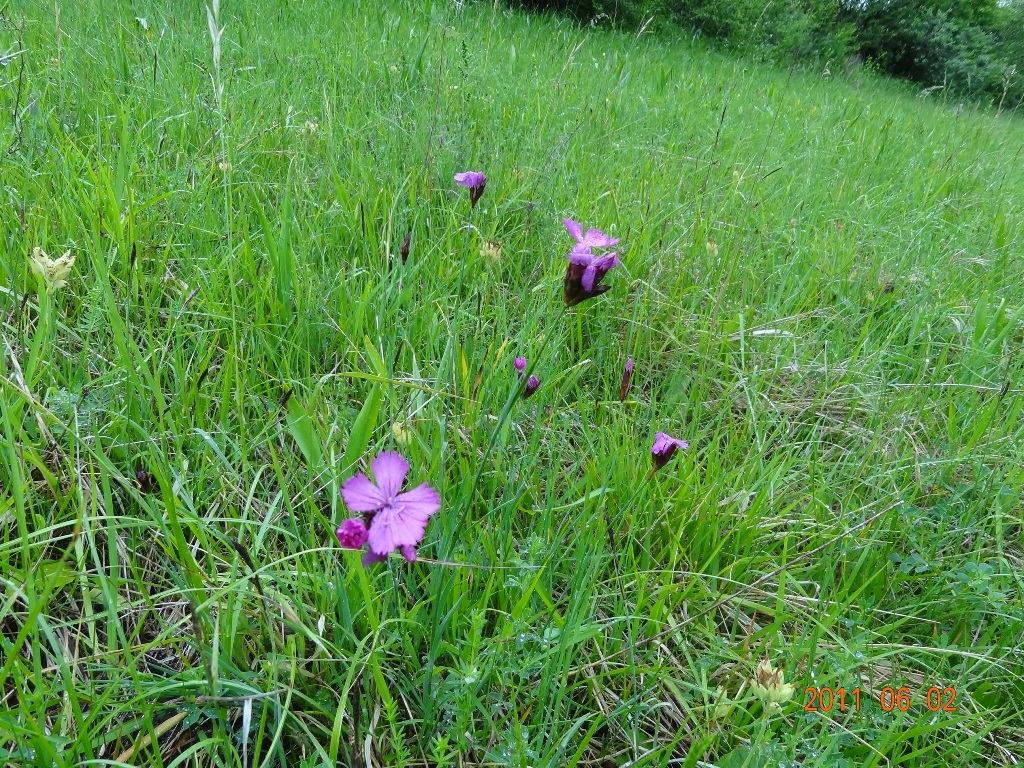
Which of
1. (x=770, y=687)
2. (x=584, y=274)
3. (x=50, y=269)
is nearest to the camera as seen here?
(x=770, y=687)

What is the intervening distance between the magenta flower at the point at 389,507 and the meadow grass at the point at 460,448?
14 cm

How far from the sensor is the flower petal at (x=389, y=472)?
824mm

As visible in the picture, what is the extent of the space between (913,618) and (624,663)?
563 mm

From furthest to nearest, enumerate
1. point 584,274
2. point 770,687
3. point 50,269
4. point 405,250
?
1. point 405,250
2. point 584,274
3. point 50,269
4. point 770,687

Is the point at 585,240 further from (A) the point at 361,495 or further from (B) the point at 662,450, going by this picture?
(A) the point at 361,495

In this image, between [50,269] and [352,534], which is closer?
[352,534]

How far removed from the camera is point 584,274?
1192mm

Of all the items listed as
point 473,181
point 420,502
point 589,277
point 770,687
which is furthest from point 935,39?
point 420,502

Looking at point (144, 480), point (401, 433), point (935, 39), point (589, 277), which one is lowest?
point (144, 480)

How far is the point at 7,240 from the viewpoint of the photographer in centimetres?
143

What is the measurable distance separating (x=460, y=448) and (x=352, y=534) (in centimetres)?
40

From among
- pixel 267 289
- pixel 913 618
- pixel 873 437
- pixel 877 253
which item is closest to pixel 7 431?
pixel 267 289

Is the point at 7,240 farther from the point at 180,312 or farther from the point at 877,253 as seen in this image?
the point at 877,253

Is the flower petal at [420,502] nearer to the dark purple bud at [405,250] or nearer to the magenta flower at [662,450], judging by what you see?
the magenta flower at [662,450]
